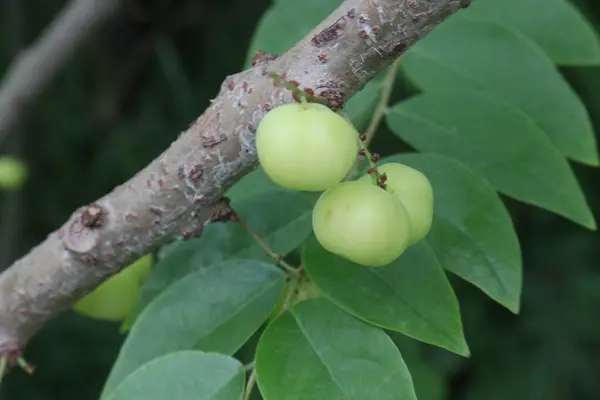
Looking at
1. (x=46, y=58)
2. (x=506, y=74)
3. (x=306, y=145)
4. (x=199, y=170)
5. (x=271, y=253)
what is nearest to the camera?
(x=306, y=145)

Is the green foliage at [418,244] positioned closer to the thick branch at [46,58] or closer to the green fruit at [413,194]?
the green fruit at [413,194]

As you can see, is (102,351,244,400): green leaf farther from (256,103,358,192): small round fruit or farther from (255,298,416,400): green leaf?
(256,103,358,192): small round fruit

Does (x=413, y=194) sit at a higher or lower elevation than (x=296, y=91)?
lower

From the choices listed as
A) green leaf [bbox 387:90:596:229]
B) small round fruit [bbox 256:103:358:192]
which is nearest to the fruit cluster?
Result: small round fruit [bbox 256:103:358:192]

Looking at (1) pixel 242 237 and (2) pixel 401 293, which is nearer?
(2) pixel 401 293

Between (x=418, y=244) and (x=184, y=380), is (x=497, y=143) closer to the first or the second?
(x=418, y=244)

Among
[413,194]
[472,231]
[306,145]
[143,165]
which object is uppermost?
[306,145]

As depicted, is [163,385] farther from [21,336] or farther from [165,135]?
[165,135]

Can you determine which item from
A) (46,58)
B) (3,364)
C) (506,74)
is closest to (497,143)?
(506,74)

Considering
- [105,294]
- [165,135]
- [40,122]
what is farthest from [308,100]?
[40,122]
